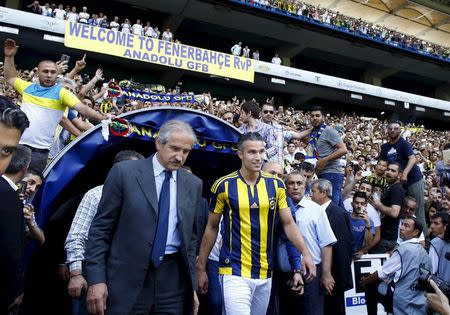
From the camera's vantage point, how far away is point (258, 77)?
78.2ft

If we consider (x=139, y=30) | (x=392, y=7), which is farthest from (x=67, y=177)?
(x=392, y=7)

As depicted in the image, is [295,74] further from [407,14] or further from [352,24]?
[407,14]

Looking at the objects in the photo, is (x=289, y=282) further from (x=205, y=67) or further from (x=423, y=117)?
(x=423, y=117)

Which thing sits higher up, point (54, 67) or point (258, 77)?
point (258, 77)

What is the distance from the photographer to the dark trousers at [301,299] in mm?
3982

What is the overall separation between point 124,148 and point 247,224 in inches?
71.5

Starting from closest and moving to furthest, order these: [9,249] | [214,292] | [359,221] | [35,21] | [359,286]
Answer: [9,249]
[214,292]
[359,286]
[359,221]
[35,21]

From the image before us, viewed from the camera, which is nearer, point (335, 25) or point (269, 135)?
point (269, 135)

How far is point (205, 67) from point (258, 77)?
663 centimetres

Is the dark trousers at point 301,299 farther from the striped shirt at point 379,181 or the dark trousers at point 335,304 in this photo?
the striped shirt at point 379,181

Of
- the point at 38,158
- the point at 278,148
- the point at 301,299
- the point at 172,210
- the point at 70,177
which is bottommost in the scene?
the point at 301,299

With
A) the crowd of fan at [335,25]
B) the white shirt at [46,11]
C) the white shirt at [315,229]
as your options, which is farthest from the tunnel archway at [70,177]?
the white shirt at [46,11]

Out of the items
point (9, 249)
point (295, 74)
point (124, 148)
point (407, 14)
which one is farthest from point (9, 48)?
point (407, 14)

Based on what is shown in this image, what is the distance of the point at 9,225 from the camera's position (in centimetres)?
196
